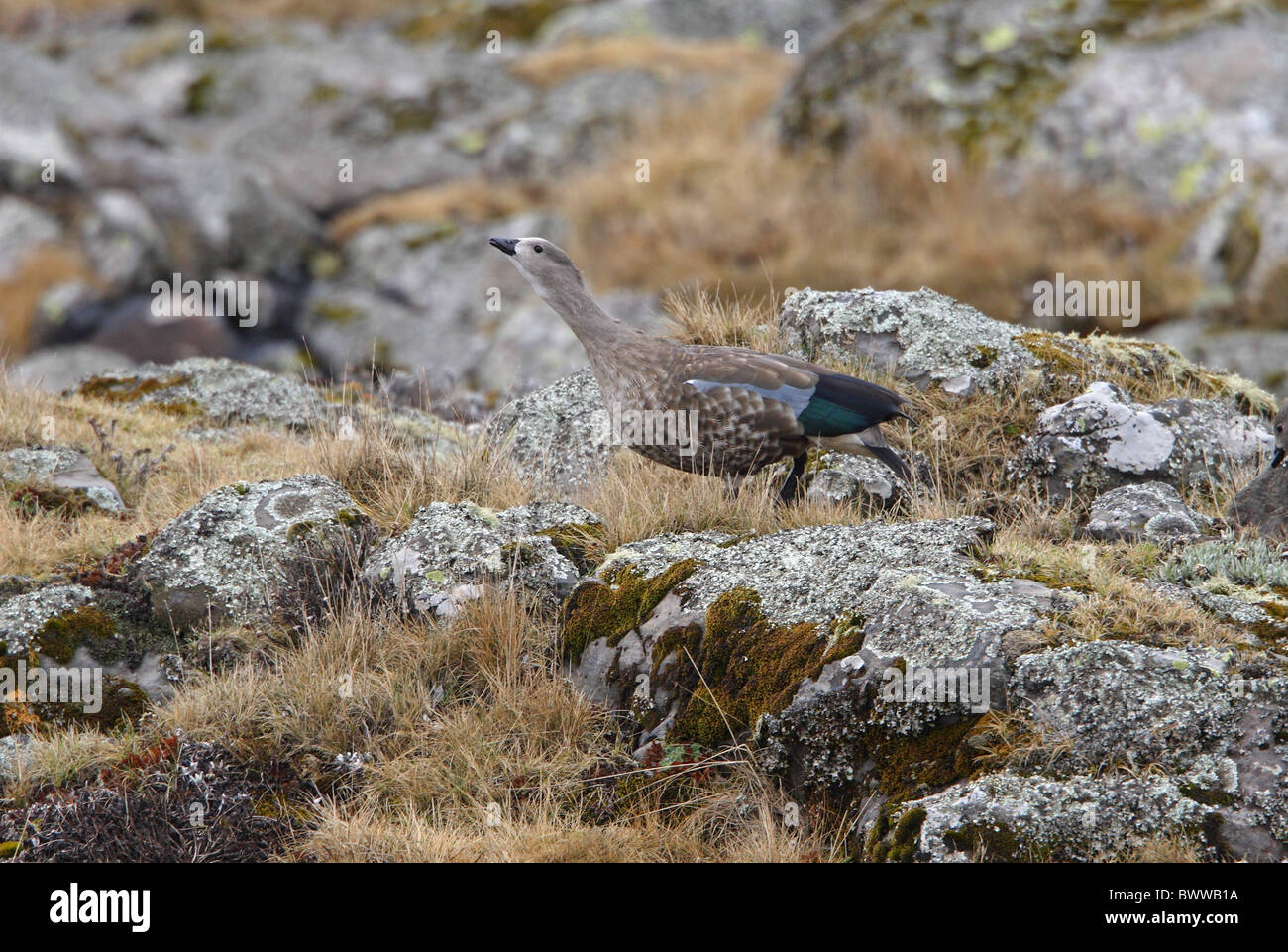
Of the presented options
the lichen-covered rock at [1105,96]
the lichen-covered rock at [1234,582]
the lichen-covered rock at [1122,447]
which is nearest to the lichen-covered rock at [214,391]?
the lichen-covered rock at [1122,447]

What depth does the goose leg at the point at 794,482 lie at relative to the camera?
240 inches

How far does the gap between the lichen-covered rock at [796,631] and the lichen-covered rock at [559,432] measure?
1729 mm

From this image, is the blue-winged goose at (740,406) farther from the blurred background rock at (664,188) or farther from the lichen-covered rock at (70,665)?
the blurred background rock at (664,188)

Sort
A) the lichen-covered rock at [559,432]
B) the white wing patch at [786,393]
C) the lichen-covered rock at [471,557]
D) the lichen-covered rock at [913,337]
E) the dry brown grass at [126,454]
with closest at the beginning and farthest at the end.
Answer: the lichen-covered rock at [471,557] < the white wing patch at [786,393] < the dry brown grass at [126,454] < the lichen-covered rock at [913,337] < the lichen-covered rock at [559,432]

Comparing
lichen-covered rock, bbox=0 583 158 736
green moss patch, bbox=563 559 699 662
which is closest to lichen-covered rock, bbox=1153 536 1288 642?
green moss patch, bbox=563 559 699 662

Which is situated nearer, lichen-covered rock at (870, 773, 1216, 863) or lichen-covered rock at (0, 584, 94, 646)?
lichen-covered rock at (870, 773, 1216, 863)

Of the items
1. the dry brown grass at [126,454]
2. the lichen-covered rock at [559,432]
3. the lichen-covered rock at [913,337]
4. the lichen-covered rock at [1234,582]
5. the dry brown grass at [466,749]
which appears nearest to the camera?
the dry brown grass at [466,749]

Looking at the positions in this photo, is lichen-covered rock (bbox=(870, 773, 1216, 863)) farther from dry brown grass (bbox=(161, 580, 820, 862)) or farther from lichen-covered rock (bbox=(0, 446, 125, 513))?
lichen-covered rock (bbox=(0, 446, 125, 513))

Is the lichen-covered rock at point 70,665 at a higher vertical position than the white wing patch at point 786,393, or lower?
lower

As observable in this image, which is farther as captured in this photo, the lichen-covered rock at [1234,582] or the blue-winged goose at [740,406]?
the blue-winged goose at [740,406]

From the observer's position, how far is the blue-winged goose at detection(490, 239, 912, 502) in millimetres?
5719

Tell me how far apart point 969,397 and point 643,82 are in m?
17.4

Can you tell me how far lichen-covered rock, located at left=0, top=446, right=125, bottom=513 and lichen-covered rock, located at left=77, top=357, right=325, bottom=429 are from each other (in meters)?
1.71

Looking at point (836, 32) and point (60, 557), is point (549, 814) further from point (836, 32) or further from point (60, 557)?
point (836, 32)
